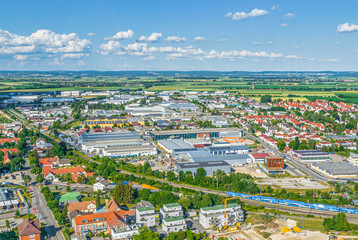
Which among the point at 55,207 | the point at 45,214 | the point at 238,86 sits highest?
the point at 238,86

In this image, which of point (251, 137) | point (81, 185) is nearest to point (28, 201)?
point (81, 185)

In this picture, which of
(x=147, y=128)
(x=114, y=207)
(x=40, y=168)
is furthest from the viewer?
(x=147, y=128)

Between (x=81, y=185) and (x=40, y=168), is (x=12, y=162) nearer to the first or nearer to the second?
(x=40, y=168)

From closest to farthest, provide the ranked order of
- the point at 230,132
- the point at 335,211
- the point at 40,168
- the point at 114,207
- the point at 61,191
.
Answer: the point at 114,207 < the point at 335,211 < the point at 61,191 < the point at 40,168 < the point at 230,132

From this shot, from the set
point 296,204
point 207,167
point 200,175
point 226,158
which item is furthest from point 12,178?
point 296,204

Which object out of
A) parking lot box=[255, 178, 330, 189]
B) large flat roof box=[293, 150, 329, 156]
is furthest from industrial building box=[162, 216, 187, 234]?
large flat roof box=[293, 150, 329, 156]

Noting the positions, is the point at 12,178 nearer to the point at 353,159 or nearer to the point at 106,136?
the point at 106,136

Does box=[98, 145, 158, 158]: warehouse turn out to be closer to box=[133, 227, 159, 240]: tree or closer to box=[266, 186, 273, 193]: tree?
box=[266, 186, 273, 193]: tree
